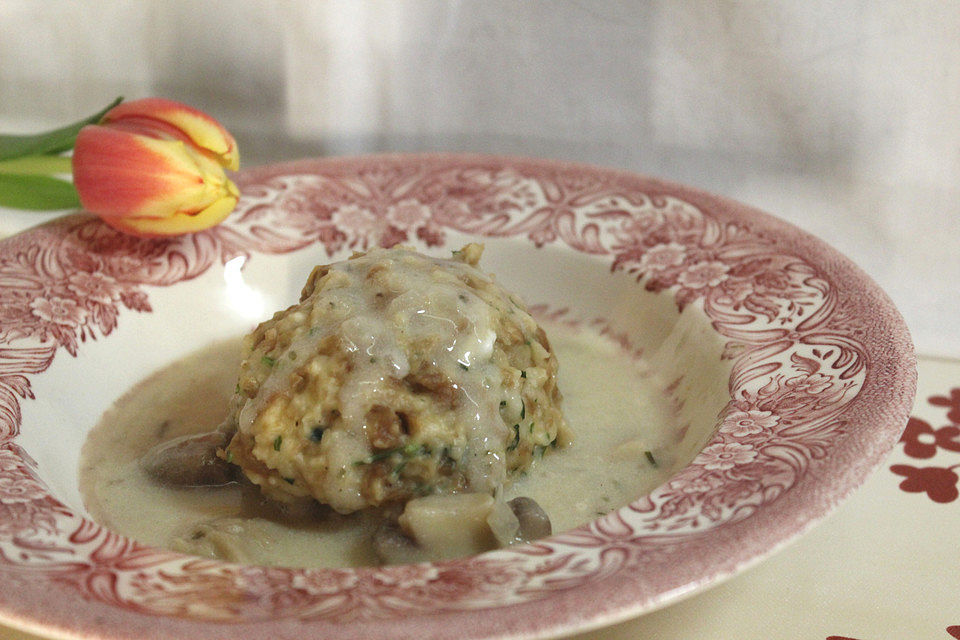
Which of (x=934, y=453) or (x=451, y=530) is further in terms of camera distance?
(x=934, y=453)

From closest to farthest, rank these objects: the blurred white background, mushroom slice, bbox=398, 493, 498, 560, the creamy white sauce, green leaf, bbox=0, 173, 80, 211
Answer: mushroom slice, bbox=398, 493, 498, 560 < the creamy white sauce < green leaf, bbox=0, 173, 80, 211 < the blurred white background

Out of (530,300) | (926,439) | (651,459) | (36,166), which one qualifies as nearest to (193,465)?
(651,459)

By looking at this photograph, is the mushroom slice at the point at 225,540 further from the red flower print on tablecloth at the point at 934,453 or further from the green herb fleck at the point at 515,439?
the red flower print on tablecloth at the point at 934,453

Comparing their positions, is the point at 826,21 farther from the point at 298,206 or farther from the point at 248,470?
the point at 248,470

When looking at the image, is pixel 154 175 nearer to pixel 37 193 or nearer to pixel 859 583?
pixel 37 193

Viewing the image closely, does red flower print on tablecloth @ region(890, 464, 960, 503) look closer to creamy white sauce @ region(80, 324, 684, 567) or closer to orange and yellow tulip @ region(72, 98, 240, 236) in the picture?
creamy white sauce @ region(80, 324, 684, 567)

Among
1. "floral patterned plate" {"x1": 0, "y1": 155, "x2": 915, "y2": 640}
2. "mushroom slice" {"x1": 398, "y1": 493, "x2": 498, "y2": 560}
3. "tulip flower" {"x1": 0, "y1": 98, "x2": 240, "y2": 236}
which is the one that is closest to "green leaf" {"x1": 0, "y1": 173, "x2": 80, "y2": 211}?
"tulip flower" {"x1": 0, "y1": 98, "x2": 240, "y2": 236}

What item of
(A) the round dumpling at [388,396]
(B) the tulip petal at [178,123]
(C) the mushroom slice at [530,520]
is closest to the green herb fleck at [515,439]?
(A) the round dumpling at [388,396]

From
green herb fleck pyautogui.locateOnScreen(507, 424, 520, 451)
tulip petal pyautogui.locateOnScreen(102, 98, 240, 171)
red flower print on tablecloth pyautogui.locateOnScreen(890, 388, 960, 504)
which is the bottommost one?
red flower print on tablecloth pyautogui.locateOnScreen(890, 388, 960, 504)
